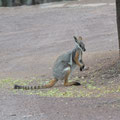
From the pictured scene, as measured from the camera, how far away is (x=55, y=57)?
1775 cm

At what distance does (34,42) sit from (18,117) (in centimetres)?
1559

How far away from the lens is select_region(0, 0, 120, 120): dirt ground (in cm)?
792

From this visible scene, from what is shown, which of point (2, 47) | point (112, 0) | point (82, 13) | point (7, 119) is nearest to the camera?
point (7, 119)

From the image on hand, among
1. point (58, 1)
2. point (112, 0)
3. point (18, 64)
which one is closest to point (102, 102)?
point (18, 64)

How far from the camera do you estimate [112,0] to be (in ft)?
114

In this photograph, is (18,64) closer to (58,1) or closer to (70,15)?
(70,15)

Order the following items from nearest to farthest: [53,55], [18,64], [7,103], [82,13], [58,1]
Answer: [7,103], [18,64], [53,55], [82,13], [58,1]

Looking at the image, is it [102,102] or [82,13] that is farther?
[82,13]

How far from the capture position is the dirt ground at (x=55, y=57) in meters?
7.92

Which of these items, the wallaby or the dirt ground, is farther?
the wallaby

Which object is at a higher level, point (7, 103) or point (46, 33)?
point (7, 103)

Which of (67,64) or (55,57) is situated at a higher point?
(67,64)

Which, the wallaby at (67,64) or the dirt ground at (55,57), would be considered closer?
the dirt ground at (55,57)

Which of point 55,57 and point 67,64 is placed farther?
point 55,57
